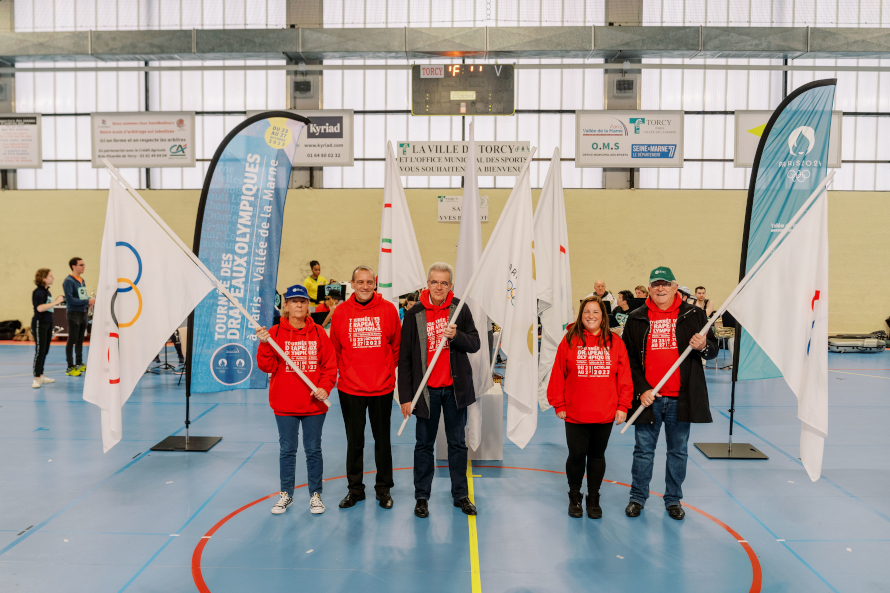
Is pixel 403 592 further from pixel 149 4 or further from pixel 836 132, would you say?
pixel 149 4

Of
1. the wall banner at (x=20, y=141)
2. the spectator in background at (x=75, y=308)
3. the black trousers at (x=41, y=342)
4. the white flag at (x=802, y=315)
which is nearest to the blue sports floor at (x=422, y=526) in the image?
the white flag at (x=802, y=315)

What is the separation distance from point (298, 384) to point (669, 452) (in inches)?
112

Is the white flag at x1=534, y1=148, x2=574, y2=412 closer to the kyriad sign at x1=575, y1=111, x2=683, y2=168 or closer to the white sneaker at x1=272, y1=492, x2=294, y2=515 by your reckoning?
the white sneaker at x1=272, y1=492, x2=294, y2=515

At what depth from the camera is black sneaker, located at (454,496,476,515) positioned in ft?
14.1

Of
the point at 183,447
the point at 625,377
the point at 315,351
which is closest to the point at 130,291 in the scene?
the point at 315,351

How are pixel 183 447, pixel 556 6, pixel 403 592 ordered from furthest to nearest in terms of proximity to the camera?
pixel 556 6 < pixel 183 447 < pixel 403 592

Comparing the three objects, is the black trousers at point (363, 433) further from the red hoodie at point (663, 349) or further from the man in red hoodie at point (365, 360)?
the red hoodie at point (663, 349)

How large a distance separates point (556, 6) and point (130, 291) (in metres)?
12.7

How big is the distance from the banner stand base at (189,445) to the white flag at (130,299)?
179cm

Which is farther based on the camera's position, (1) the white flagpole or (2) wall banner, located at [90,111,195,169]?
(2) wall banner, located at [90,111,195,169]

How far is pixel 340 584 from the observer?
3.36 meters

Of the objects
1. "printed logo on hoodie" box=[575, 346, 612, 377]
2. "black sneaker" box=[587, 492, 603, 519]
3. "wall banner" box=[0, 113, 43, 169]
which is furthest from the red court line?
"wall banner" box=[0, 113, 43, 169]

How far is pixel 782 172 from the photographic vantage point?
5.50m

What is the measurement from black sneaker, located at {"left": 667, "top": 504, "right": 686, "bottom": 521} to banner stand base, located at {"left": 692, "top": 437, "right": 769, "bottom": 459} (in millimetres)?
1650
